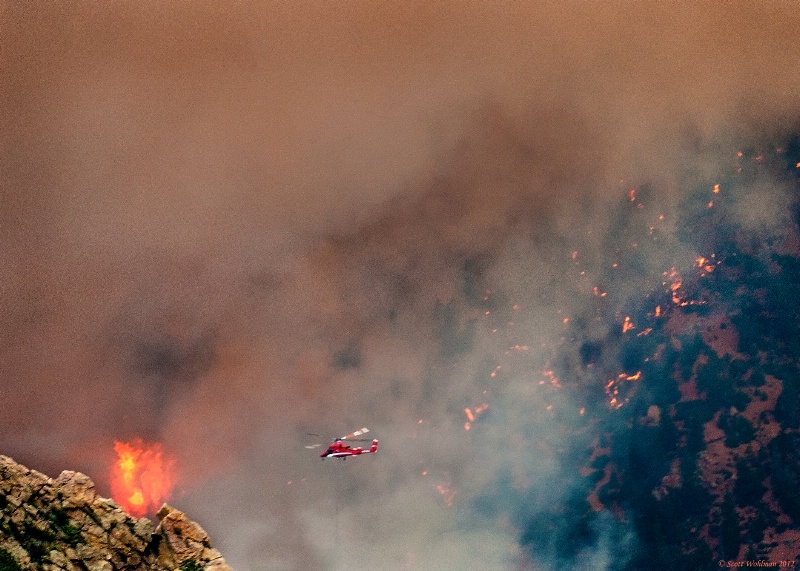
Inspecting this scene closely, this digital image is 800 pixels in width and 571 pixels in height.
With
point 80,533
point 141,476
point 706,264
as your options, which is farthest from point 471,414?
point 80,533

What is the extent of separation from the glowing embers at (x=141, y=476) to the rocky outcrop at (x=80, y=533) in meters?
46.0

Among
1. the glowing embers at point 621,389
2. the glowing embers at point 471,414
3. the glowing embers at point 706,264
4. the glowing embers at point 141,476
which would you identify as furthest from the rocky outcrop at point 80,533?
the glowing embers at point 706,264

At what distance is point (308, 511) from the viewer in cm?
9300

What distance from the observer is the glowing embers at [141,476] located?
82625mm

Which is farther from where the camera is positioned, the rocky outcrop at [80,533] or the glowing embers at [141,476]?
the glowing embers at [141,476]

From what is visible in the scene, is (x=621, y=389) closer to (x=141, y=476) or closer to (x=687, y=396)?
(x=687, y=396)

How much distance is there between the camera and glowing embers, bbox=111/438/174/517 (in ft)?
271

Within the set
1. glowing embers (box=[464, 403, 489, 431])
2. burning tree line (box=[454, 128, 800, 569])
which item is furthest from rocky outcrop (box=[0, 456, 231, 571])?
burning tree line (box=[454, 128, 800, 569])

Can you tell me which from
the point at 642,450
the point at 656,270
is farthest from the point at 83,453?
the point at 656,270

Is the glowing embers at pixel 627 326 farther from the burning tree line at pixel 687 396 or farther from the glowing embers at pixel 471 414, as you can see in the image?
the glowing embers at pixel 471 414

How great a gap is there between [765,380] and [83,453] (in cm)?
8350

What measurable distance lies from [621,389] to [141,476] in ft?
191

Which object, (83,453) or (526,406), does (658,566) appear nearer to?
(526,406)

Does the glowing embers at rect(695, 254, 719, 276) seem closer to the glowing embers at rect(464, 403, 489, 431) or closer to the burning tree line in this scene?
the burning tree line
